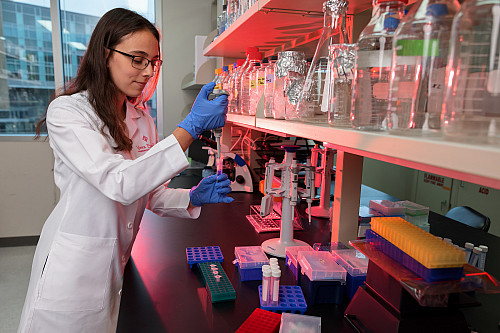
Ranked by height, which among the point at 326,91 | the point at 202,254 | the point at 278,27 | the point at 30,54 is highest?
the point at 30,54

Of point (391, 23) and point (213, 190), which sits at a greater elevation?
point (391, 23)

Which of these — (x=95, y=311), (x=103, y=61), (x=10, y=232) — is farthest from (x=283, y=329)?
(x=10, y=232)

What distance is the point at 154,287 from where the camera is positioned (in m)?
1.16

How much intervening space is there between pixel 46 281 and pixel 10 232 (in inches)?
124

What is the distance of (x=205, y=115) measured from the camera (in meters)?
1.13

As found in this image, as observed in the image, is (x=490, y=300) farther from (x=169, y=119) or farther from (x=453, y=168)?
(x=169, y=119)

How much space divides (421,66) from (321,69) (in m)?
0.43

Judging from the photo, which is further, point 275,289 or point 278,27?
point 278,27

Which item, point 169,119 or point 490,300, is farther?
point 169,119

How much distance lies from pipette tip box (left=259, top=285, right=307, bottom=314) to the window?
11.7 ft

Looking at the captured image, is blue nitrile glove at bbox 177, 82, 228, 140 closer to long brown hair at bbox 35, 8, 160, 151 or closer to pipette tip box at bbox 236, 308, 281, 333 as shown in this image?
long brown hair at bbox 35, 8, 160, 151

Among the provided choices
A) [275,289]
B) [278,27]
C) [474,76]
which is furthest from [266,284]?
[278,27]

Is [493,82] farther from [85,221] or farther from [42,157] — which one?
[42,157]

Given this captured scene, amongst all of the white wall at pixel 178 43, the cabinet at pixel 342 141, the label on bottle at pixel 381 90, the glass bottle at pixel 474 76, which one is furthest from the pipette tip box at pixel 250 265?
the white wall at pixel 178 43
